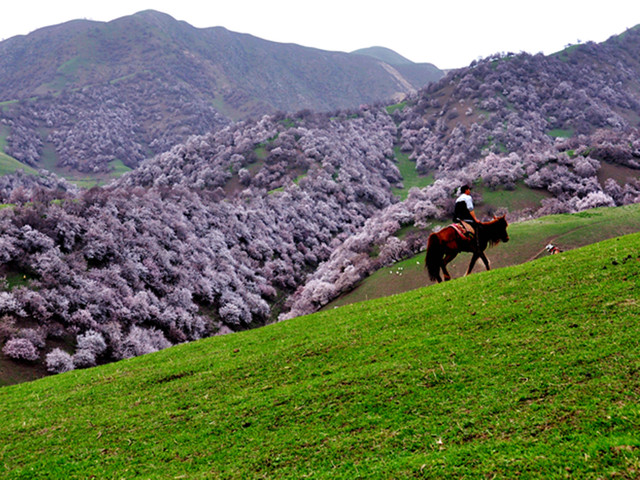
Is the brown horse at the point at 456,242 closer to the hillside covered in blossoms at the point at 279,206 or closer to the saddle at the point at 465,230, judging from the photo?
the saddle at the point at 465,230

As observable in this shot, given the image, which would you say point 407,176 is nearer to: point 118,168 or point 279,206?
point 279,206

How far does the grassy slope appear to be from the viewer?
44344 millimetres

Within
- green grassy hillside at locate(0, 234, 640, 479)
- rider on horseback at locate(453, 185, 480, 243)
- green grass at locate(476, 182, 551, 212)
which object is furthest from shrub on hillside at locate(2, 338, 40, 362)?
green grass at locate(476, 182, 551, 212)

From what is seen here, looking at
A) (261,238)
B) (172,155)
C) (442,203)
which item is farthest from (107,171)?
(442,203)

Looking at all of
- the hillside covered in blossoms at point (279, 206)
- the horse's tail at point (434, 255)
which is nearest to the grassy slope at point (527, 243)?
the hillside covered in blossoms at point (279, 206)

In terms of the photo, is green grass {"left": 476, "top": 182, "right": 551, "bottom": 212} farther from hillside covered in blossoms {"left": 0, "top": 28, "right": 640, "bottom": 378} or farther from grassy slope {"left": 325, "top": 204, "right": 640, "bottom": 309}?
grassy slope {"left": 325, "top": 204, "right": 640, "bottom": 309}

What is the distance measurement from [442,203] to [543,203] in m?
17.8

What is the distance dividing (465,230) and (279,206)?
67.3 m

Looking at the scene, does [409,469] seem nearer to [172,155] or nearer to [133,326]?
[133,326]

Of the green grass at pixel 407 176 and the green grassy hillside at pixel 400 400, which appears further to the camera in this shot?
the green grass at pixel 407 176

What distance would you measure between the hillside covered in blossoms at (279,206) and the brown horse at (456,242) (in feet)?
91.4

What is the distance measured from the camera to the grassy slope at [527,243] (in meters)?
44.3

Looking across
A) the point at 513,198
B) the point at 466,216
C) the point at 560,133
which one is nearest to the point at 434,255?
the point at 466,216

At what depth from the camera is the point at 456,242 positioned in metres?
19.8
